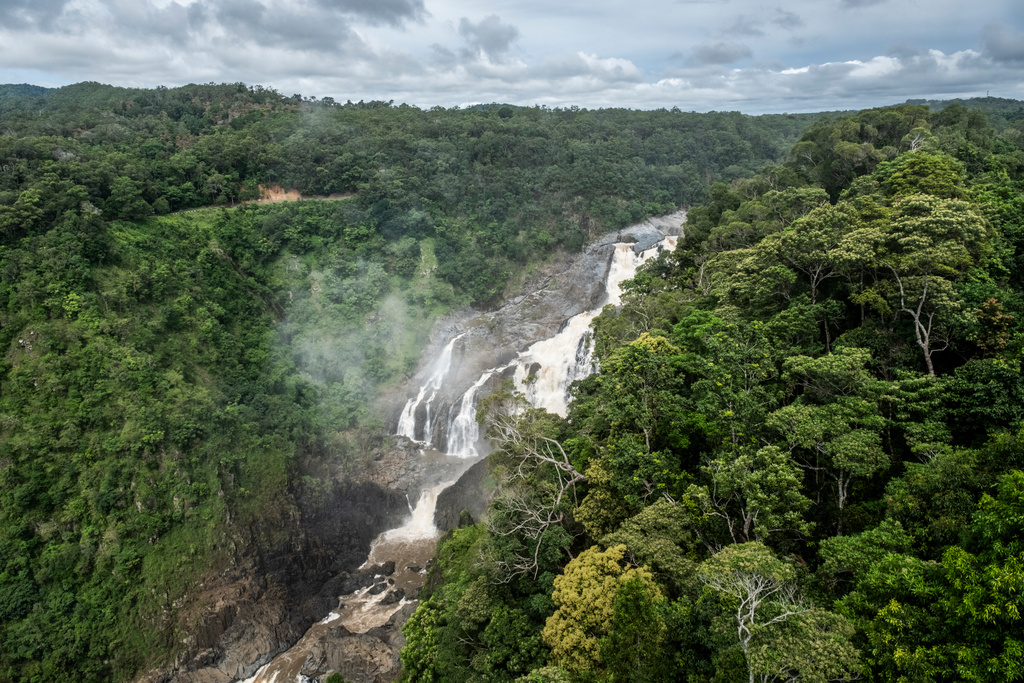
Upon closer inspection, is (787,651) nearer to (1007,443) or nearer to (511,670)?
(1007,443)

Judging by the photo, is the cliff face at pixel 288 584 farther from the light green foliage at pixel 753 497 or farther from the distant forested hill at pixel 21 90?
the distant forested hill at pixel 21 90

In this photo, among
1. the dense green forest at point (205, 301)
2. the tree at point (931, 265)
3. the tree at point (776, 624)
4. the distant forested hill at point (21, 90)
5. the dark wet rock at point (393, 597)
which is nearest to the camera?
the tree at point (776, 624)

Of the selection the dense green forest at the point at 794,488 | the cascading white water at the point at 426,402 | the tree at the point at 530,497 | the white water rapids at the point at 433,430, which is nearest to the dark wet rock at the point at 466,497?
the white water rapids at the point at 433,430

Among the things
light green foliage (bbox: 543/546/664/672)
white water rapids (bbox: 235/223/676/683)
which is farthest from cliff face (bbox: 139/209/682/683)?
light green foliage (bbox: 543/546/664/672)

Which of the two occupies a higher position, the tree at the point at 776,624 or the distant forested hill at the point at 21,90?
the distant forested hill at the point at 21,90

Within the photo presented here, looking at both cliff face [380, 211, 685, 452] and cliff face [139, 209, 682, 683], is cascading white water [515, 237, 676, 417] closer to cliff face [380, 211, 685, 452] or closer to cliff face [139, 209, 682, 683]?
cliff face [380, 211, 685, 452]

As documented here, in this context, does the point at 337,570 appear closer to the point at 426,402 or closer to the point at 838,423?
the point at 426,402

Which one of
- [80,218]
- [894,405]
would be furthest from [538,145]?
[894,405]
